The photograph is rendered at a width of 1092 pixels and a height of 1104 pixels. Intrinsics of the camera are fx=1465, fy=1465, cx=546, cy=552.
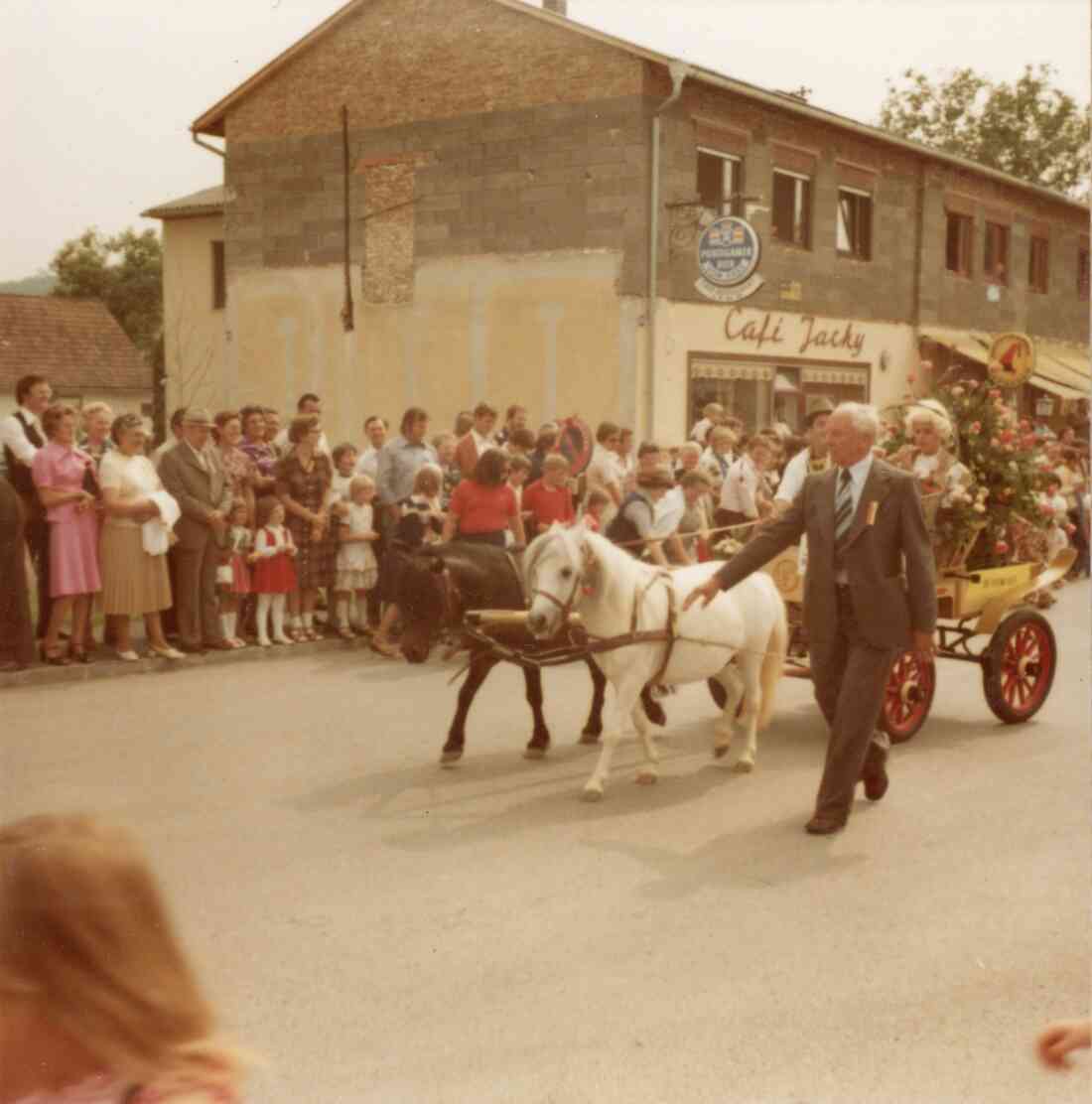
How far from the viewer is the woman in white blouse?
10148 millimetres

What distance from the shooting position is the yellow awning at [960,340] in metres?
26.4

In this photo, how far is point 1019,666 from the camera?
9.32m

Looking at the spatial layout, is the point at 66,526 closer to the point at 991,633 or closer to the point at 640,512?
the point at 640,512

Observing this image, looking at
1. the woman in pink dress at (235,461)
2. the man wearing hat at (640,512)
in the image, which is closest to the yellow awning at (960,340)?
the man wearing hat at (640,512)

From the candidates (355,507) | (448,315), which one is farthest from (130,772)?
(448,315)

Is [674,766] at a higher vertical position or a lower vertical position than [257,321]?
lower

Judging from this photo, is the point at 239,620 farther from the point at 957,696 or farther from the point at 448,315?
the point at 448,315

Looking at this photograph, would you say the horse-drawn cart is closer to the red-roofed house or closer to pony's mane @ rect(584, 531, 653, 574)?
pony's mane @ rect(584, 531, 653, 574)

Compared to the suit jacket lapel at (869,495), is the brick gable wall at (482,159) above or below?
above

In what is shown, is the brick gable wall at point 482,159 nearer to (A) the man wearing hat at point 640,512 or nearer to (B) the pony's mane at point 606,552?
(A) the man wearing hat at point 640,512

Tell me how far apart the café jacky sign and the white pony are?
1432cm

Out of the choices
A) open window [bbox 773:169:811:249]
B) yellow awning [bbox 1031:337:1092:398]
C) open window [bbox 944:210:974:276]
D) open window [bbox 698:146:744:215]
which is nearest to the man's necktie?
open window [bbox 698:146:744:215]

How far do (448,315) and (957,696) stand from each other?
1116 centimetres

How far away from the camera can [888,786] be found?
7.61m
